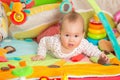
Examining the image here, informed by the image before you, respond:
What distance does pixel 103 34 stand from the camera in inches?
61.4

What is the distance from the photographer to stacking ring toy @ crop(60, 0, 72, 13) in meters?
1.55

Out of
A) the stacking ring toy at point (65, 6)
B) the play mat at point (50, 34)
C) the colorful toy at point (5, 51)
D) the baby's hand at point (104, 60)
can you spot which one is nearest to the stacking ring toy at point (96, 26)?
the play mat at point (50, 34)

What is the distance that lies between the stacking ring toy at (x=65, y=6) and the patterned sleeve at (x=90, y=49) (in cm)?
22

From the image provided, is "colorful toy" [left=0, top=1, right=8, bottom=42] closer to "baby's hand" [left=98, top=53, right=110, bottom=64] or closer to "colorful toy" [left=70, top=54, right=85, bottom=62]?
"colorful toy" [left=70, top=54, right=85, bottom=62]

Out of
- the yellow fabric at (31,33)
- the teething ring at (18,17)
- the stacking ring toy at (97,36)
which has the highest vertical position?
the teething ring at (18,17)

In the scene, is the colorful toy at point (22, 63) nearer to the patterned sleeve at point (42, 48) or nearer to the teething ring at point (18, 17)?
the patterned sleeve at point (42, 48)

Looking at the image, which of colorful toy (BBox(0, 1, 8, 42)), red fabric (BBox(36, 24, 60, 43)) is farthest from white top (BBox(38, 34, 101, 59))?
colorful toy (BBox(0, 1, 8, 42))

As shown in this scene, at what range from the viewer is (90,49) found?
1.42 meters

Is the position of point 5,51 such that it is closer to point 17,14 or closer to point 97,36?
point 17,14

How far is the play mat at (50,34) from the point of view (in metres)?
1.21

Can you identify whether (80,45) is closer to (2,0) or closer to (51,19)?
(51,19)

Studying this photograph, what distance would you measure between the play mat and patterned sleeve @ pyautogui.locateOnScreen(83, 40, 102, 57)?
0.13 ft

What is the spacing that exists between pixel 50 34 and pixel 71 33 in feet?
0.73

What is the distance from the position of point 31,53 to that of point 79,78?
1.15ft
